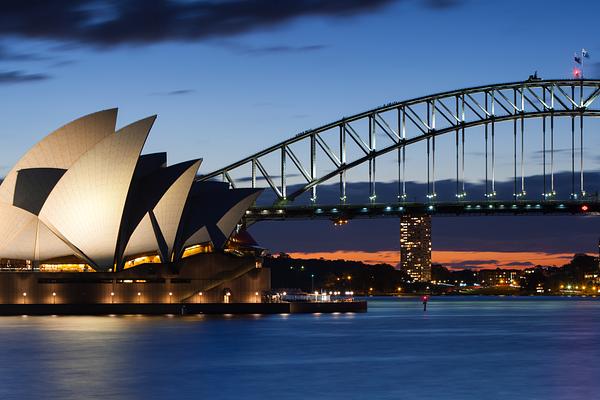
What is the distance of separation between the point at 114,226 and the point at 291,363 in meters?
43.3

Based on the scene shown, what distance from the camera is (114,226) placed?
83.0 meters

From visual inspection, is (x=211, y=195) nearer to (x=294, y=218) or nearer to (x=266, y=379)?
(x=294, y=218)

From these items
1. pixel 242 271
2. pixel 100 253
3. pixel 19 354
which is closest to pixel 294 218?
pixel 242 271

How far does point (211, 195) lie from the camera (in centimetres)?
9162

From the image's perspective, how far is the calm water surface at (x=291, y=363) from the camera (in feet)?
106

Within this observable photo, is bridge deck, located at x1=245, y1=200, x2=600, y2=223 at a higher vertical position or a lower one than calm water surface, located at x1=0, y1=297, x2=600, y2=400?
higher

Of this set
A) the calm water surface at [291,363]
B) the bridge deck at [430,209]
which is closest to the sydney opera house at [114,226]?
the calm water surface at [291,363]

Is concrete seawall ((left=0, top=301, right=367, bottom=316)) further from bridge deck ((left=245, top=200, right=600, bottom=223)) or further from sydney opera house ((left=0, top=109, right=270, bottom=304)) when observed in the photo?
bridge deck ((left=245, top=200, right=600, bottom=223))

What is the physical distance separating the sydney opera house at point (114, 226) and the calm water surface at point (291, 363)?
15387 millimetres

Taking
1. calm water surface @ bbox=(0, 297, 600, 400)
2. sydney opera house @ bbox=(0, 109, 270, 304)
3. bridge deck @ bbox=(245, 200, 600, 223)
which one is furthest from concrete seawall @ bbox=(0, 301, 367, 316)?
bridge deck @ bbox=(245, 200, 600, 223)

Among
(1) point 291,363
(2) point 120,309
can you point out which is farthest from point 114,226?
(1) point 291,363

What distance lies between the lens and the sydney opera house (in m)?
79.7

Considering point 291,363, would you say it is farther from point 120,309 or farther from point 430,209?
point 430,209

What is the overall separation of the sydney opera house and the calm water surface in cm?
1539
